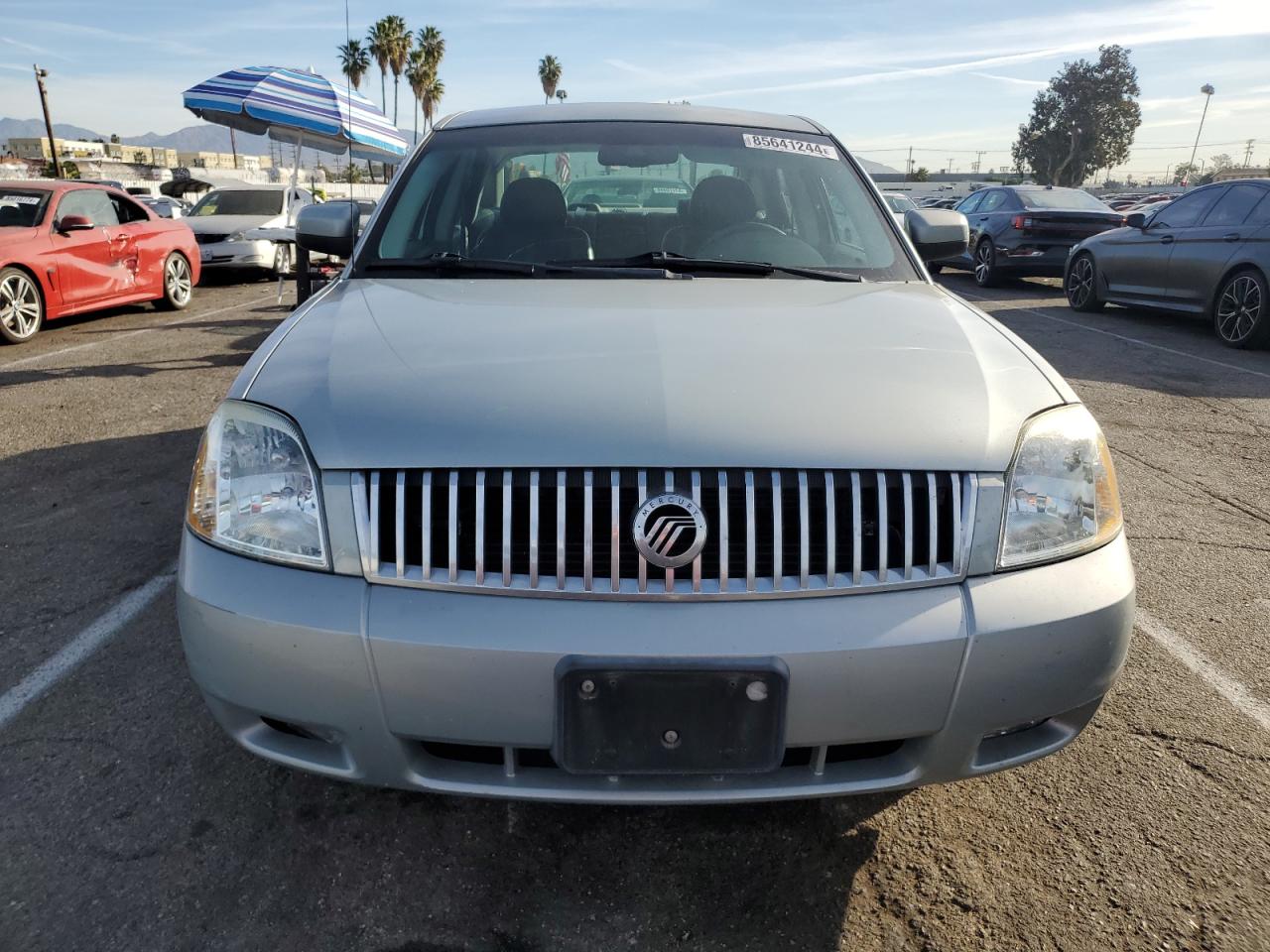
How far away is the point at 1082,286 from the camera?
11000mm

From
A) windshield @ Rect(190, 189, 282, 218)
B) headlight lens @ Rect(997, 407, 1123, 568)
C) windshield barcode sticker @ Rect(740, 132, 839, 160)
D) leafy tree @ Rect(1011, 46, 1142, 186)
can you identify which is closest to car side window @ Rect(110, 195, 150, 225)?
windshield @ Rect(190, 189, 282, 218)

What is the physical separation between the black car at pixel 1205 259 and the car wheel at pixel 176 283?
10.5m

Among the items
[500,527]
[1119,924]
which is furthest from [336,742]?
[1119,924]

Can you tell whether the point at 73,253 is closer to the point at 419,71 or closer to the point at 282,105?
the point at 282,105

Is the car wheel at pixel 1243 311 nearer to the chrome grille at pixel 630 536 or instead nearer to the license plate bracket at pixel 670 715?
the chrome grille at pixel 630 536

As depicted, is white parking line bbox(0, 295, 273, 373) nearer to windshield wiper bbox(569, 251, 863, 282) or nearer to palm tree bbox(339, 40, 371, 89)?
windshield wiper bbox(569, 251, 863, 282)

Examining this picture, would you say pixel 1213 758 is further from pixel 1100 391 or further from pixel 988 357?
pixel 1100 391

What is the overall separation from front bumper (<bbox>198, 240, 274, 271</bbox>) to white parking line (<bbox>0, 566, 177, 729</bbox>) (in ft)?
36.1

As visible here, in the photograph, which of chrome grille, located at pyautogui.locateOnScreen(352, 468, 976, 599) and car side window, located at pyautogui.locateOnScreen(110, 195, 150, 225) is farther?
car side window, located at pyautogui.locateOnScreen(110, 195, 150, 225)

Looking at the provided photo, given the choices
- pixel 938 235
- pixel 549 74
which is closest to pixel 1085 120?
pixel 549 74

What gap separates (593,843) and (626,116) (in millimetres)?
2390

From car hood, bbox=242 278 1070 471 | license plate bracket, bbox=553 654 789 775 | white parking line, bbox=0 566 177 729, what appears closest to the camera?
license plate bracket, bbox=553 654 789 775

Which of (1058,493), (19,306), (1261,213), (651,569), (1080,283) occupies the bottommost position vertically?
(19,306)

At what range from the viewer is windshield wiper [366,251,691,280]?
103 inches
